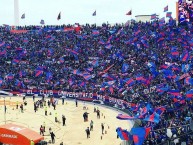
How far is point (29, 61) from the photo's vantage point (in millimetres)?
76500

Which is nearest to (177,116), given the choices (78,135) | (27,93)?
(78,135)

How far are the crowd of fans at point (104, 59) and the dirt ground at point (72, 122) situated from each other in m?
3.72

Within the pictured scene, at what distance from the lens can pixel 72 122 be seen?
152 ft

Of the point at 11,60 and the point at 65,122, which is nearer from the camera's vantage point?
the point at 65,122

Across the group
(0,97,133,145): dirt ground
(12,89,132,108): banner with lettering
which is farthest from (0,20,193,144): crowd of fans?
(0,97,133,145): dirt ground

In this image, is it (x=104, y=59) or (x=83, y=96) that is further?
(x=104, y=59)

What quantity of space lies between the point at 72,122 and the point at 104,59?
2606cm

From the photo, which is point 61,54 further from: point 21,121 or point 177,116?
point 177,116

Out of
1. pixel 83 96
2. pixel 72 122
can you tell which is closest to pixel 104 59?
pixel 83 96

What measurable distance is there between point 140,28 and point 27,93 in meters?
27.0

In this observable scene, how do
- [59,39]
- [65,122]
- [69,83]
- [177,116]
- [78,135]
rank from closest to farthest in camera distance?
[177,116], [78,135], [65,122], [69,83], [59,39]

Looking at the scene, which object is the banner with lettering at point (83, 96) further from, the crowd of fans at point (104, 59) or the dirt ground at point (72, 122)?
the dirt ground at point (72, 122)

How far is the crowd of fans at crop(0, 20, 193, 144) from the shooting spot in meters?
51.6

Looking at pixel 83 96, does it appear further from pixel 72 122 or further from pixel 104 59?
pixel 72 122
